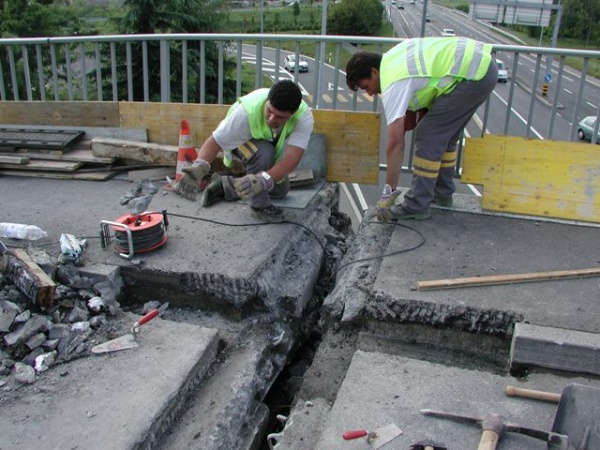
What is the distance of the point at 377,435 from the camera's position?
2564mm

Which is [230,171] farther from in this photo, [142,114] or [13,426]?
[13,426]

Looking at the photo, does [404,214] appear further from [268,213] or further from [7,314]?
[7,314]

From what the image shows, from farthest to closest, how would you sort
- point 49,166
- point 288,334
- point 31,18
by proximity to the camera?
point 31,18
point 49,166
point 288,334

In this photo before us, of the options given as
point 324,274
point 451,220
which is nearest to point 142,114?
point 324,274

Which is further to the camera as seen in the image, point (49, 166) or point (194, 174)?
point (49, 166)

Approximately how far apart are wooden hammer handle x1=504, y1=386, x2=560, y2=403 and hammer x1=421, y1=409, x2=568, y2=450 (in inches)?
10.2

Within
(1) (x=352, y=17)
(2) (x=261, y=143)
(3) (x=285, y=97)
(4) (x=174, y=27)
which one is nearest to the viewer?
(3) (x=285, y=97)

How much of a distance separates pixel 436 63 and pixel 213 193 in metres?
2.19

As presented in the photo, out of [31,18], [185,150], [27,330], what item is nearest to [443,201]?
[185,150]

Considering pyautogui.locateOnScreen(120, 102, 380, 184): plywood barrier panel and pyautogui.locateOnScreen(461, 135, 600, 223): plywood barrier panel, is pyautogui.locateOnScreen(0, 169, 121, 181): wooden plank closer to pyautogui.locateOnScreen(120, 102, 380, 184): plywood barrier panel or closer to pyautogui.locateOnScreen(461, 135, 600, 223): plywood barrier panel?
pyautogui.locateOnScreen(120, 102, 380, 184): plywood barrier panel

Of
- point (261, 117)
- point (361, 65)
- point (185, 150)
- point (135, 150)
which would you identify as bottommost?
point (135, 150)

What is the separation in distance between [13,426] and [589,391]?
2.68 meters

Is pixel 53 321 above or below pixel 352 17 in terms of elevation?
below

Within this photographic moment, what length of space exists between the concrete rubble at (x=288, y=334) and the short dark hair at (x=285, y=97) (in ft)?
3.17
